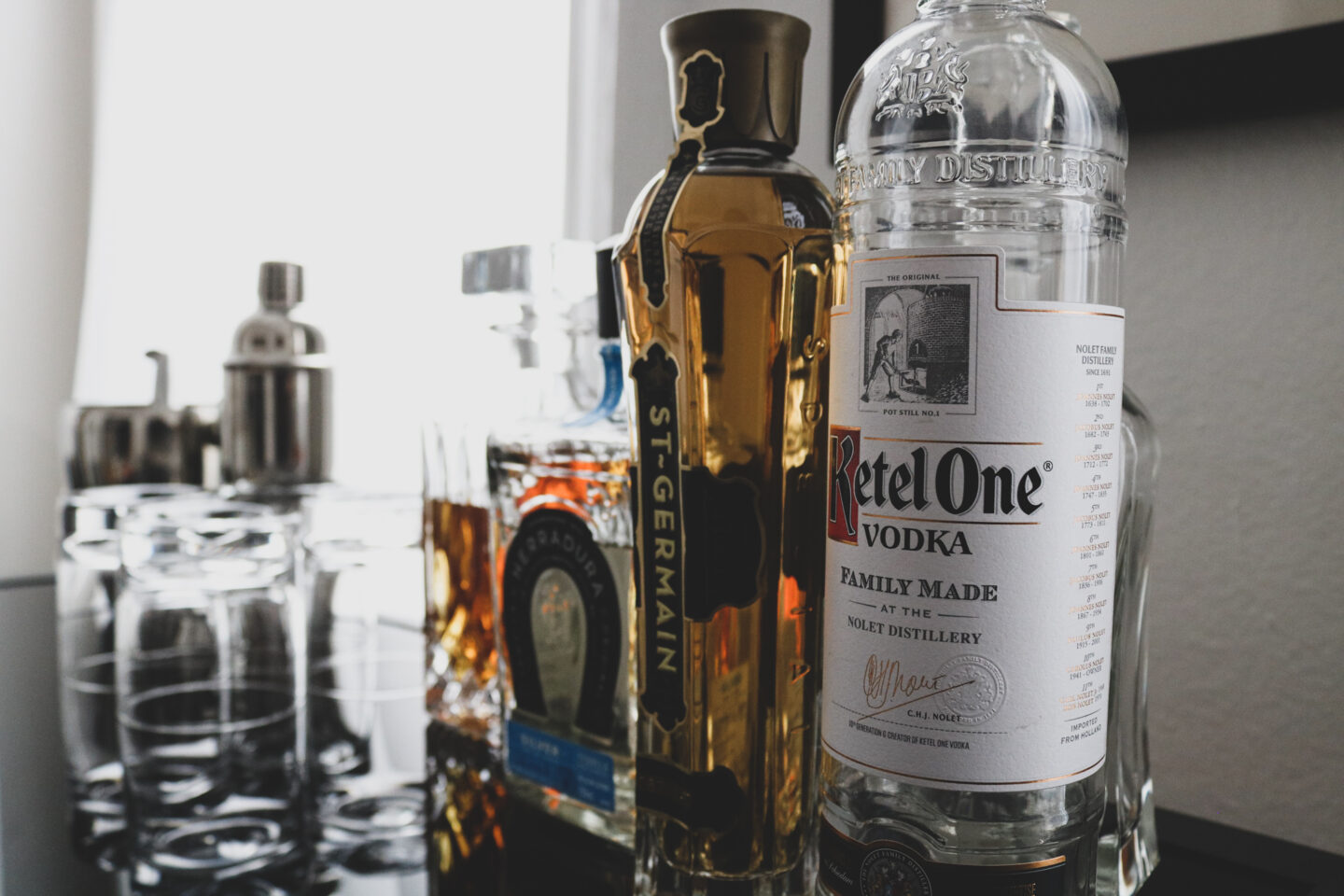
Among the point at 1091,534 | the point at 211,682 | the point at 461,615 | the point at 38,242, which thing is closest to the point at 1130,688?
the point at 1091,534

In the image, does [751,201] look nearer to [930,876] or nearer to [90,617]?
[930,876]

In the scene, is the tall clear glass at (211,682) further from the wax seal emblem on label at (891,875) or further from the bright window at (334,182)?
the wax seal emblem on label at (891,875)

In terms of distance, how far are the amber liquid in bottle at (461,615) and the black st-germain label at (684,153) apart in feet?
0.94

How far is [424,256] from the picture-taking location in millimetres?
1212

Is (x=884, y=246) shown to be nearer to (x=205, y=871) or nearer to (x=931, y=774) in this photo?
(x=931, y=774)

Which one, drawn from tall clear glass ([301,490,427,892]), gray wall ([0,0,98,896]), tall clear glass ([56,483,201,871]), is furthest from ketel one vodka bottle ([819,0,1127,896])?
gray wall ([0,0,98,896])

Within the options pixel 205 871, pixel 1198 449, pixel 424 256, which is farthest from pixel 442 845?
pixel 424 256

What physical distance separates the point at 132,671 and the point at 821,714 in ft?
1.56

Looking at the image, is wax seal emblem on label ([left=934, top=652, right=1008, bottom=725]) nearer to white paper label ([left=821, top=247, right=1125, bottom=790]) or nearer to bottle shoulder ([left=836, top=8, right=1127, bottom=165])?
white paper label ([left=821, top=247, right=1125, bottom=790])

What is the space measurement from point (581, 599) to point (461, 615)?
0.57 ft

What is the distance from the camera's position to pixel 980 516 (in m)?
0.37

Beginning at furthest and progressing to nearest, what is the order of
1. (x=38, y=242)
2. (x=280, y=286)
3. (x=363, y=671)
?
(x=38, y=242), (x=280, y=286), (x=363, y=671)

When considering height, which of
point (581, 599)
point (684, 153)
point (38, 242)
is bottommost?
point (581, 599)

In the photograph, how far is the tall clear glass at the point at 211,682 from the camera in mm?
577
